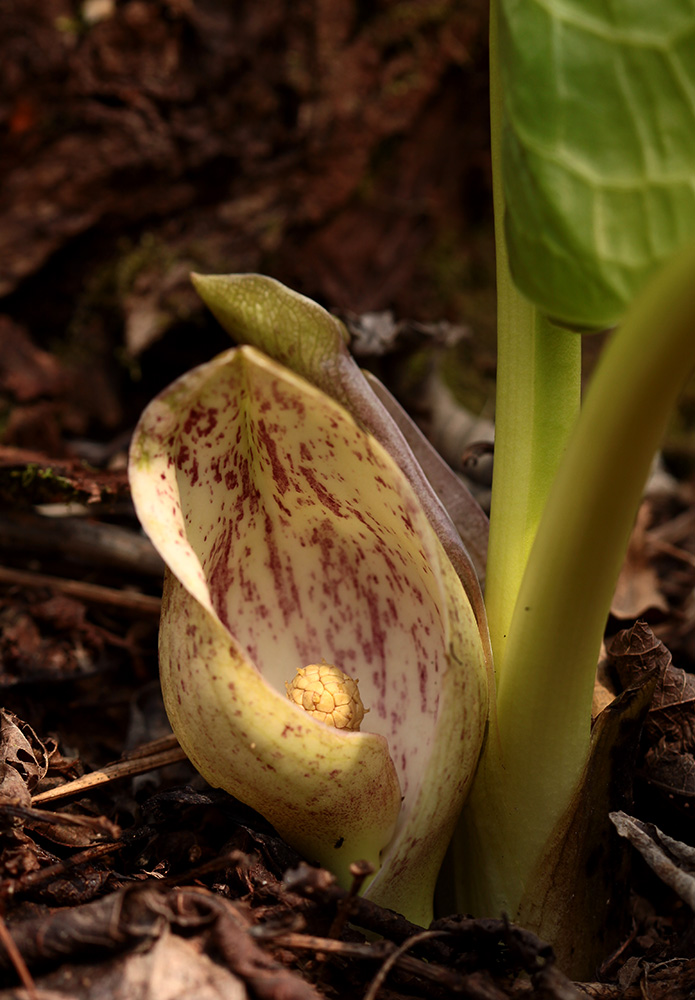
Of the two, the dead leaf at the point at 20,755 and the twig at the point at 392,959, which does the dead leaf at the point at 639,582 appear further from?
the dead leaf at the point at 20,755

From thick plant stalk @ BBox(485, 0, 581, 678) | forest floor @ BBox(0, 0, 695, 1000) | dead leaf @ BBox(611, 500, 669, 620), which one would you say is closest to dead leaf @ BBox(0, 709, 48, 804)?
forest floor @ BBox(0, 0, 695, 1000)

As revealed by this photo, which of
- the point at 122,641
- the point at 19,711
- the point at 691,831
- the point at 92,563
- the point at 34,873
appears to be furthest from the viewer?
the point at 92,563

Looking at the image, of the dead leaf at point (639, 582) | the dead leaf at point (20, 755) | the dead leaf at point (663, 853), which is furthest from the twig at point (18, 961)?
the dead leaf at point (639, 582)

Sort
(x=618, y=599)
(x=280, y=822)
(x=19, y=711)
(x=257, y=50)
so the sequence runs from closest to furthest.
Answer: (x=280, y=822)
(x=19, y=711)
(x=618, y=599)
(x=257, y=50)

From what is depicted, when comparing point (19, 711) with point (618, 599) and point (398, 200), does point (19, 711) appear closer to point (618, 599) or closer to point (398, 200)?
point (618, 599)

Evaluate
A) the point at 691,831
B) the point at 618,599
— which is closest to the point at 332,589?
the point at 691,831

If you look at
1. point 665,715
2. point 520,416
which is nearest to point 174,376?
point 520,416
